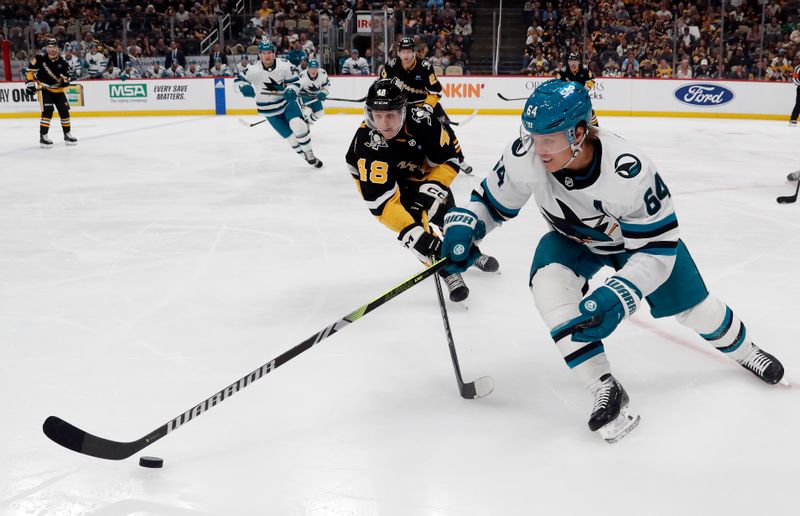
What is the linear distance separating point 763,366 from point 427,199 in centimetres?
174

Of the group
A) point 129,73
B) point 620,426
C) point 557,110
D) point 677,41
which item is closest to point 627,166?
point 557,110

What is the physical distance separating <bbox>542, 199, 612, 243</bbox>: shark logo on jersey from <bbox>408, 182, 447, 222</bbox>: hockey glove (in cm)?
132

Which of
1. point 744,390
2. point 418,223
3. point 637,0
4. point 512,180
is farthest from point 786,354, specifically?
point 637,0

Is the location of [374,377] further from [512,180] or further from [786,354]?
[786,354]

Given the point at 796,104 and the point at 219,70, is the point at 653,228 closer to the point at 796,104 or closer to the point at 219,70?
the point at 796,104

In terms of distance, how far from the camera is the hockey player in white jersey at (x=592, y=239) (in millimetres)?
2277

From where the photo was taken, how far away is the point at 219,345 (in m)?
3.36

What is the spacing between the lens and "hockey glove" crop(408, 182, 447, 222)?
390 cm

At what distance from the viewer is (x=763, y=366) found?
2.82 m

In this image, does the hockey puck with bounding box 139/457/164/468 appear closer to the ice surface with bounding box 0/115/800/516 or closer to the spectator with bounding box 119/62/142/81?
the ice surface with bounding box 0/115/800/516

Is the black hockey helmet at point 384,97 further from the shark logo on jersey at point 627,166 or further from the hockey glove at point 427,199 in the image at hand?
the shark logo on jersey at point 627,166

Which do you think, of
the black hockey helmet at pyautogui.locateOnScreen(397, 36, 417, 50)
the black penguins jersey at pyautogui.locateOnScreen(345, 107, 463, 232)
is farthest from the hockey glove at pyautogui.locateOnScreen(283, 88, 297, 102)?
the black penguins jersey at pyautogui.locateOnScreen(345, 107, 463, 232)

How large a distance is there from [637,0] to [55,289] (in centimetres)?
1304

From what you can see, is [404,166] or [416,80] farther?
[416,80]
